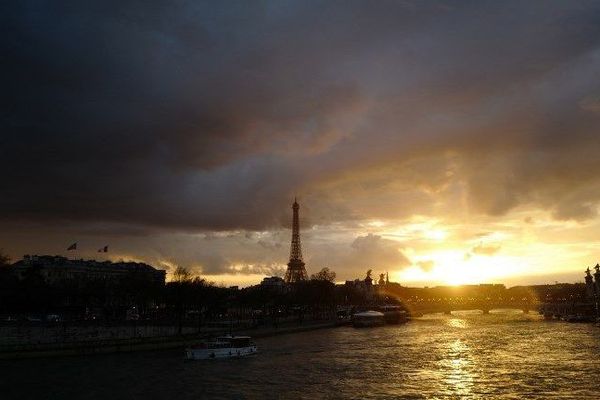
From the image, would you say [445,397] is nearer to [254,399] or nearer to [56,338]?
A: [254,399]

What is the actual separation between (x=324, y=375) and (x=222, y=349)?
18371 mm

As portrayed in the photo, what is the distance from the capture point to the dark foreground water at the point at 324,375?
43.9 m

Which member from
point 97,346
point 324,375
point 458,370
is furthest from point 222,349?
point 458,370

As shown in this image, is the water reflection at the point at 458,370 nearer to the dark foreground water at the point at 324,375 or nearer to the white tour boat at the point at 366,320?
the dark foreground water at the point at 324,375

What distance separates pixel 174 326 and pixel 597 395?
237 ft

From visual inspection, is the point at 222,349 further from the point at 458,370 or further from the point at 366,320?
the point at 366,320

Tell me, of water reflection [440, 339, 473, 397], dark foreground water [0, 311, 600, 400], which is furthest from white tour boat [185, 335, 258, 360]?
water reflection [440, 339, 473, 397]

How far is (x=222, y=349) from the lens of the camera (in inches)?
2655

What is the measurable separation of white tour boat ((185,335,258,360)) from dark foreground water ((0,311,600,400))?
2.20m

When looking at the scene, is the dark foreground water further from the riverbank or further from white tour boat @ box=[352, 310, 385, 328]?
white tour boat @ box=[352, 310, 385, 328]

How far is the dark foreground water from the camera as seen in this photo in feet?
144

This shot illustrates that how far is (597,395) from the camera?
41.4m

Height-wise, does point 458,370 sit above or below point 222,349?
below

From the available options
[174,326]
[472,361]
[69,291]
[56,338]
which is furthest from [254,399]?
[69,291]
